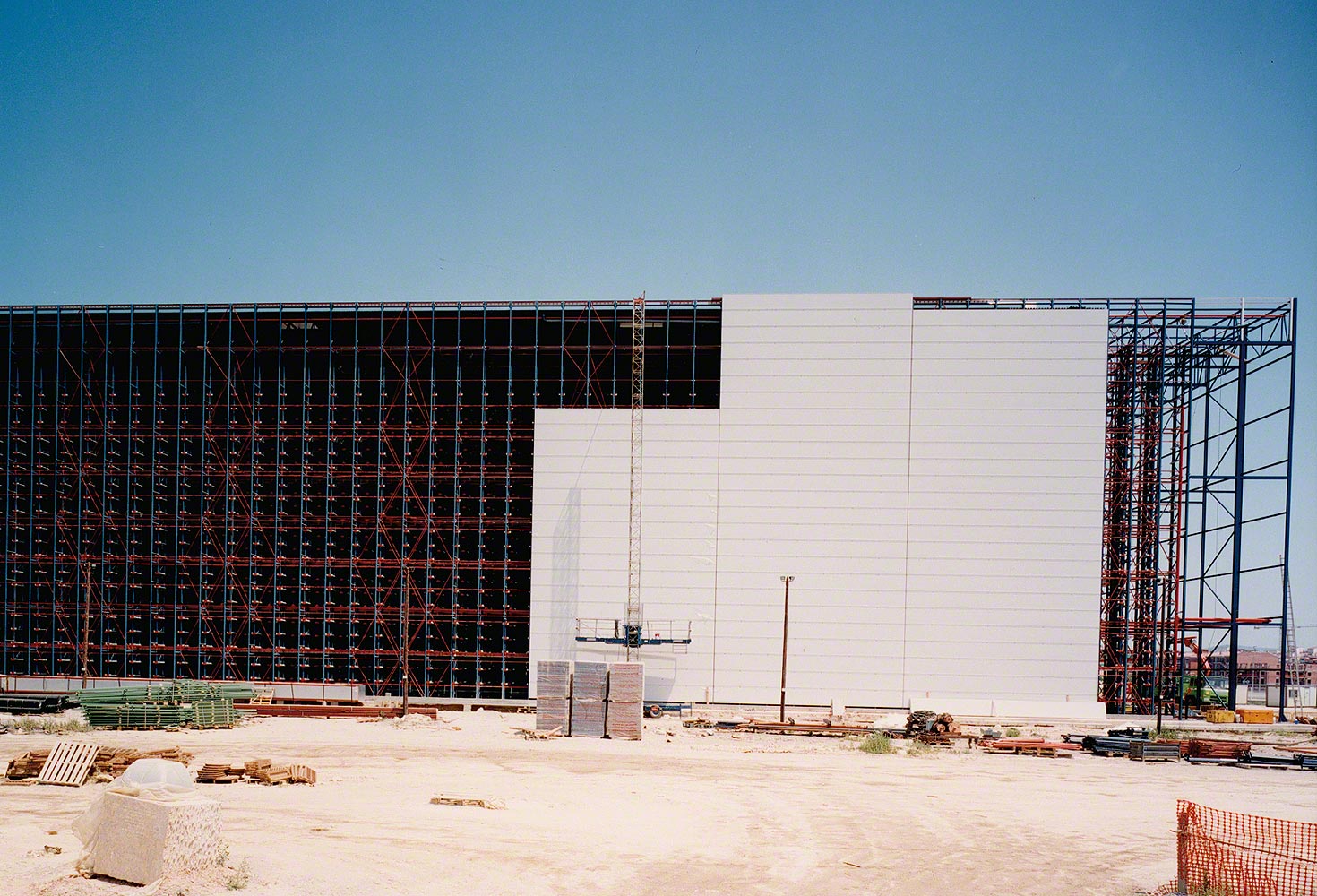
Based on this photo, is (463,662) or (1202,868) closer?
(1202,868)

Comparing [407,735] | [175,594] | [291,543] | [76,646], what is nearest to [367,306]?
[291,543]

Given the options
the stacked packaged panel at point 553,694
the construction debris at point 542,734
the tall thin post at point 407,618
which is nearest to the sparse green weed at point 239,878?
the construction debris at point 542,734

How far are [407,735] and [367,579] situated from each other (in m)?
22.7

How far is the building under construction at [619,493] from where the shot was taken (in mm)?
53531

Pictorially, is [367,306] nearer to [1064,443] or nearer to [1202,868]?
[1064,443]

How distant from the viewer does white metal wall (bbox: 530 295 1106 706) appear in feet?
174

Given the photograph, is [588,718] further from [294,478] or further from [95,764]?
[294,478]

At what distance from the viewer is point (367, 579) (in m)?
59.4

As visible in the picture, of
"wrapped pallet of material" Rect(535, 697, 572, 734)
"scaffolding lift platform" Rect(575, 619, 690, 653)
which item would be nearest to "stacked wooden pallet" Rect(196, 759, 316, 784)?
"wrapped pallet of material" Rect(535, 697, 572, 734)

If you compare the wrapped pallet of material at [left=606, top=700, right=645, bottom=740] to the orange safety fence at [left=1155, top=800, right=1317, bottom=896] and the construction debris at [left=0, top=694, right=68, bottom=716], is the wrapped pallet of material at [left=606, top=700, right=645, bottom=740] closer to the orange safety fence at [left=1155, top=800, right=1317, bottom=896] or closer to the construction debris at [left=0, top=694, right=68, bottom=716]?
the construction debris at [left=0, top=694, right=68, bottom=716]

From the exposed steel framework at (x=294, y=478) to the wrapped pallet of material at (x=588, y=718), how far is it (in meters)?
16.9

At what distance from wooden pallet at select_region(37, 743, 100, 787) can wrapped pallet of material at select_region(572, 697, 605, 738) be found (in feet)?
60.2

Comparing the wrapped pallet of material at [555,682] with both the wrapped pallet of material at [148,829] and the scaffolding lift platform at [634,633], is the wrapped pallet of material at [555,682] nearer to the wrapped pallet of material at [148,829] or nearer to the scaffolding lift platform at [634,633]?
the scaffolding lift platform at [634,633]

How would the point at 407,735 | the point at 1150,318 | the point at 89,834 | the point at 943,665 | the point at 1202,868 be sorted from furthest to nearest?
the point at 1150,318 → the point at 943,665 → the point at 407,735 → the point at 1202,868 → the point at 89,834
